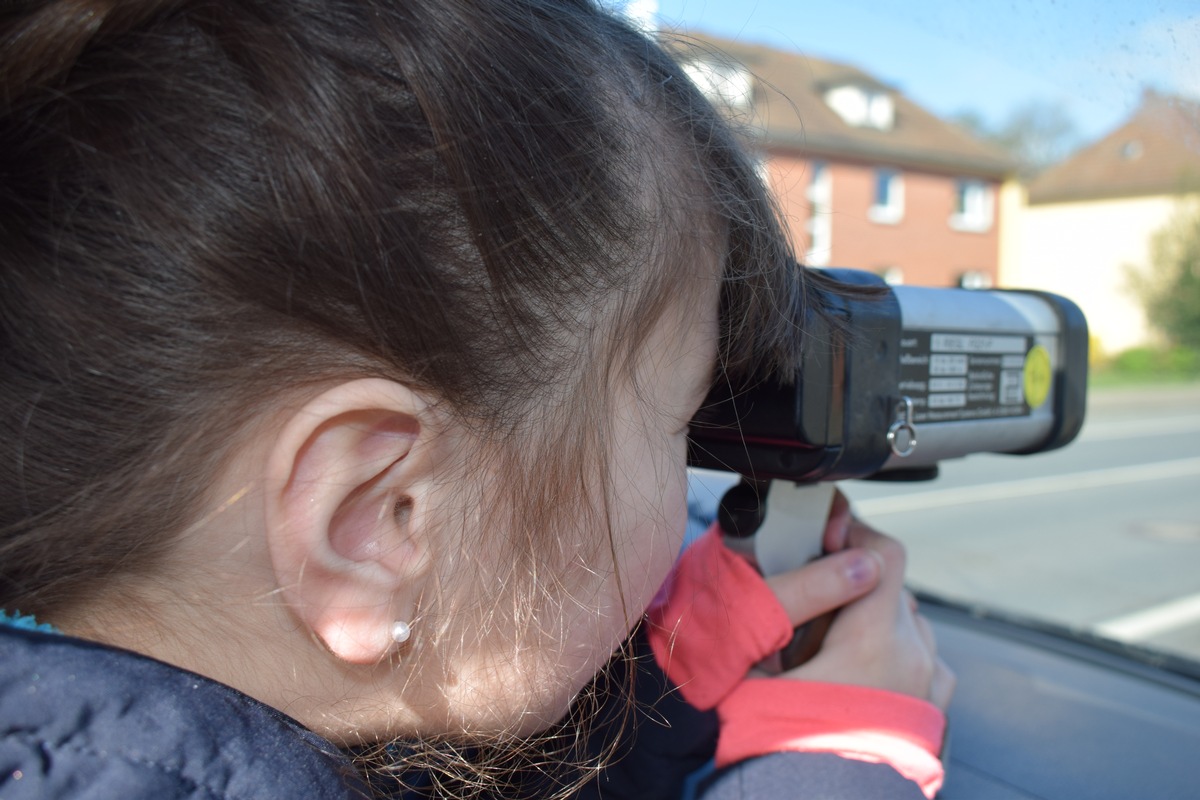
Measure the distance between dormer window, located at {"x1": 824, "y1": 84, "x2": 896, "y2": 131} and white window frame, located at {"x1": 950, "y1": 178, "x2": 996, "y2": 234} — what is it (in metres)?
2.56

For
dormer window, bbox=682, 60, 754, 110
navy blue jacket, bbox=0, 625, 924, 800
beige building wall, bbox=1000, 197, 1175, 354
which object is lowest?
navy blue jacket, bbox=0, 625, 924, 800

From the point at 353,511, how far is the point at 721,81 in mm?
641

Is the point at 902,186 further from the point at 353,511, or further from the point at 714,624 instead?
the point at 353,511

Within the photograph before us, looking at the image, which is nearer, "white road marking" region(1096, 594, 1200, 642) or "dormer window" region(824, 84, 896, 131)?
"white road marking" region(1096, 594, 1200, 642)

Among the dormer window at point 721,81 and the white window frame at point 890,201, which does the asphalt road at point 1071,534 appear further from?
the white window frame at point 890,201

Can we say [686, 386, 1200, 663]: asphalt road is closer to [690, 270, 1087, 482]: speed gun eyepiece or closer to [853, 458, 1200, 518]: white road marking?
[853, 458, 1200, 518]: white road marking

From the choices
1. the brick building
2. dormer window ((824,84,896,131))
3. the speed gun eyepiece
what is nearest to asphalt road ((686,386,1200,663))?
the speed gun eyepiece

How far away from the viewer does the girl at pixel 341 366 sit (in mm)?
657

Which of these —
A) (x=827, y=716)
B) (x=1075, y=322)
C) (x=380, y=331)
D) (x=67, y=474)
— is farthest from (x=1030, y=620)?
(x=67, y=474)

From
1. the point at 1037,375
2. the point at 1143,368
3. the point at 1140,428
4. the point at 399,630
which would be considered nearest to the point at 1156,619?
the point at 1037,375

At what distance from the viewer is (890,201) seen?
18.8 m

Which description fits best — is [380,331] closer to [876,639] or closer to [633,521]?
[633,521]

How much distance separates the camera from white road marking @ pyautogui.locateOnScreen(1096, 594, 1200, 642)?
9.74 ft

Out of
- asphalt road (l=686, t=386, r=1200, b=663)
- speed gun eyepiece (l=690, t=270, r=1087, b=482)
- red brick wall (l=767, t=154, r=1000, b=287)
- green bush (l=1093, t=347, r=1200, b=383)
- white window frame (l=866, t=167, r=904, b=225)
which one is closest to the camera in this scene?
speed gun eyepiece (l=690, t=270, r=1087, b=482)
